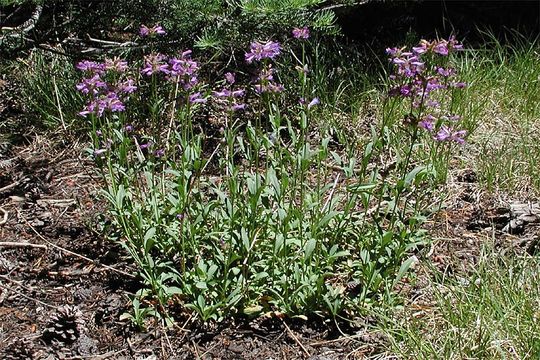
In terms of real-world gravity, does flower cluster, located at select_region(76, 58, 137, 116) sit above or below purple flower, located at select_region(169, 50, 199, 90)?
below

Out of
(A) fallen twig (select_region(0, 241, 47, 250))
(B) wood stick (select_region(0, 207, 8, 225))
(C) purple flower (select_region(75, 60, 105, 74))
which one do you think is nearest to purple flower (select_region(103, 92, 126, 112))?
(C) purple flower (select_region(75, 60, 105, 74))

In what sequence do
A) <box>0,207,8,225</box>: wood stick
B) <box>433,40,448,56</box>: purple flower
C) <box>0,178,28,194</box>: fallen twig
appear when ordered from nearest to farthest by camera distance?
<box>433,40,448,56</box>: purple flower
<box>0,207,8,225</box>: wood stick
<box>0,178,28,194</box>: fallen twig

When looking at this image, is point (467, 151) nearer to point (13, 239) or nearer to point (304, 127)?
point (304, 127)

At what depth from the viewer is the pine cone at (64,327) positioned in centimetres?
261

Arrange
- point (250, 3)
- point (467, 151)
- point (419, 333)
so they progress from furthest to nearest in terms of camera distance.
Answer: point (467, 151)
point (250, 3)
point (419, 333)

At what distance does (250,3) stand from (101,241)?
122cm

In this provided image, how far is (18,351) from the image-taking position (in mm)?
2562

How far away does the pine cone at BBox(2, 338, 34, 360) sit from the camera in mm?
2545

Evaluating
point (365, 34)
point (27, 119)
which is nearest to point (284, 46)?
point (365, 34)

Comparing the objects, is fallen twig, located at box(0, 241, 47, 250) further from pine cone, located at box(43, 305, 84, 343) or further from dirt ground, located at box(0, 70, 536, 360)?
pine cone, located at box(43, 305, 84, 343)

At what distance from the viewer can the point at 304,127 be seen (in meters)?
2.60

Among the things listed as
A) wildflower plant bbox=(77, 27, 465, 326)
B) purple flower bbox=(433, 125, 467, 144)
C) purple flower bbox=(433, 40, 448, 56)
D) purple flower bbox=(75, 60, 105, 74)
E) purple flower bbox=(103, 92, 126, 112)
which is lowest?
wildflower plant bbox=(77, 27, 465, 326)

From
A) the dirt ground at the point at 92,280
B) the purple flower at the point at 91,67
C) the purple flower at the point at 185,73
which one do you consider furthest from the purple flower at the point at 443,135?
the purple flower at the point at 91,67

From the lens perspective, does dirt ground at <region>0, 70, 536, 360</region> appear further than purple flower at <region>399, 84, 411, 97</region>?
Yes
